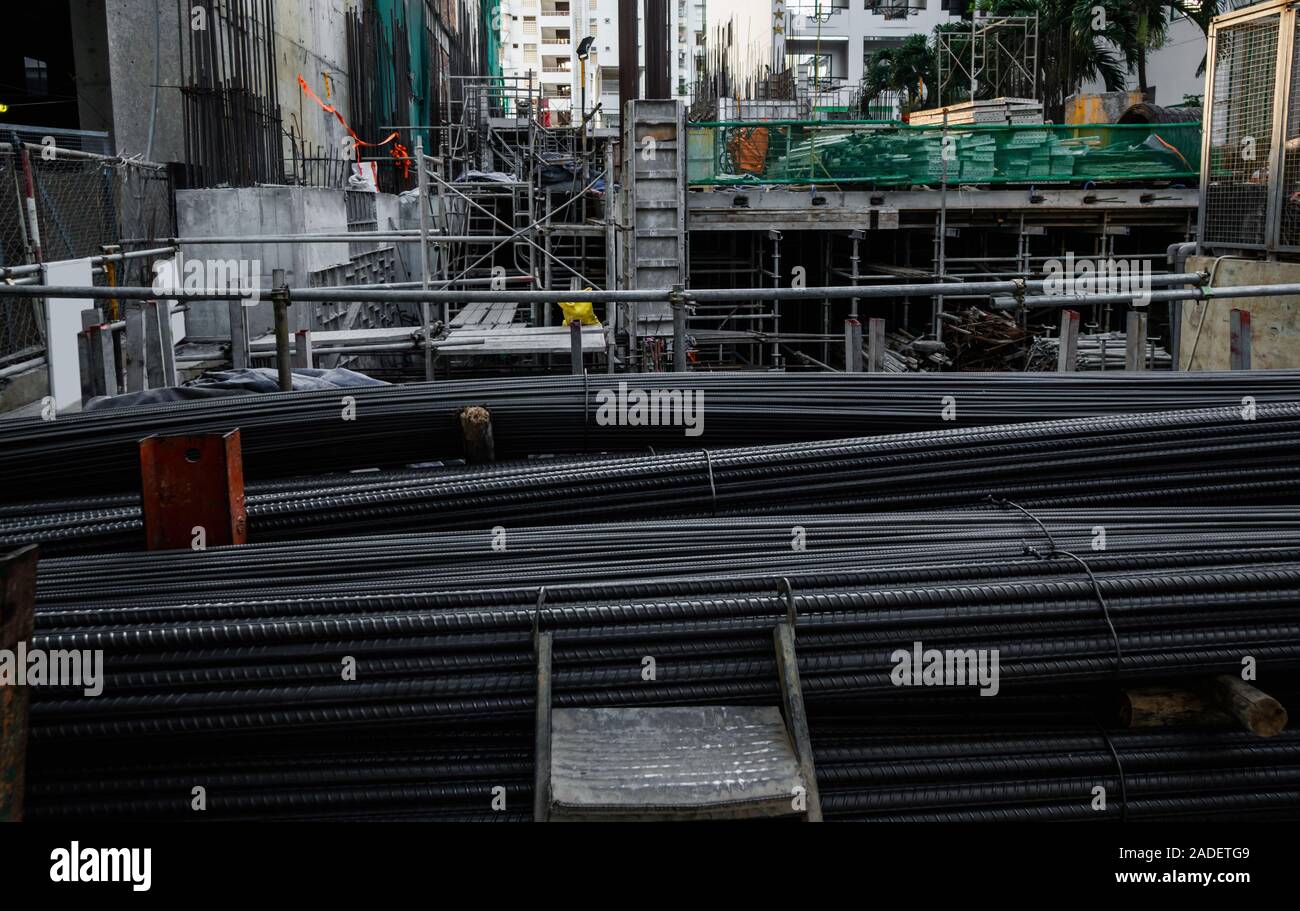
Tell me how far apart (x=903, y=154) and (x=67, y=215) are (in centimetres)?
1299

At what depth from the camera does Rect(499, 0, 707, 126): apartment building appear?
89250 millimetres

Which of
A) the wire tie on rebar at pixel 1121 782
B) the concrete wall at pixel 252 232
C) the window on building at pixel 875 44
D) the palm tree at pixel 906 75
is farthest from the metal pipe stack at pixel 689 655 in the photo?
the window on building at pixel 875 44

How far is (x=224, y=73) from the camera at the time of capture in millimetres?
17062

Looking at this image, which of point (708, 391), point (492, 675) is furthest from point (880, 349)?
point (492, 675)

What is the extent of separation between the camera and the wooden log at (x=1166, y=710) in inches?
125

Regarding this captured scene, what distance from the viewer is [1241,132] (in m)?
10.2

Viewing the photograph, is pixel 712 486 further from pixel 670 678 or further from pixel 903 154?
pixel 903 154

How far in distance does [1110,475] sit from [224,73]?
16.1 m

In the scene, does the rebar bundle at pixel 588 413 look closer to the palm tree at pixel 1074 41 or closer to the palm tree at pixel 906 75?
the palm tree at pixel 1074 41

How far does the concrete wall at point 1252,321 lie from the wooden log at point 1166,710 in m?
6.40

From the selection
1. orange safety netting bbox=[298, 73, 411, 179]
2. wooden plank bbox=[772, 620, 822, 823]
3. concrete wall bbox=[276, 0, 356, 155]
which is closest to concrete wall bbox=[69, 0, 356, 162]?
concrete wall bbox=[276, 0, 356, 155]

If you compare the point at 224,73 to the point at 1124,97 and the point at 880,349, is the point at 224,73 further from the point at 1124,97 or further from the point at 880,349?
the point at 1124,97

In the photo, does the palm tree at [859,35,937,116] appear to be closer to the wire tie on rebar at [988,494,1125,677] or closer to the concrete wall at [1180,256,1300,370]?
the concrete wall at [1180,256,1300,370]

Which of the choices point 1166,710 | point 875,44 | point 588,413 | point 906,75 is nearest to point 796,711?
point 1166,710
